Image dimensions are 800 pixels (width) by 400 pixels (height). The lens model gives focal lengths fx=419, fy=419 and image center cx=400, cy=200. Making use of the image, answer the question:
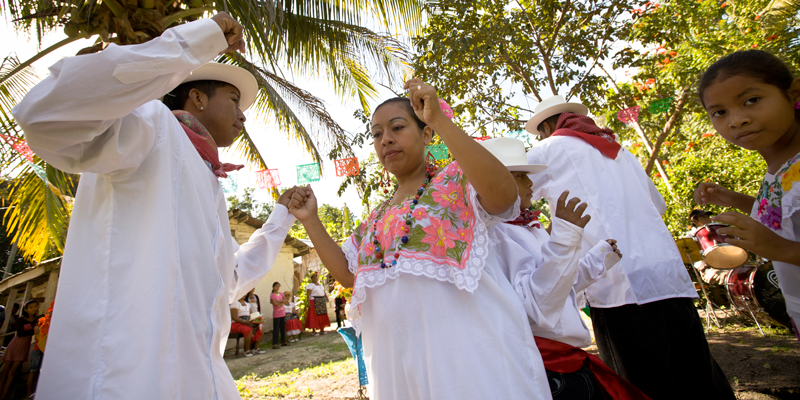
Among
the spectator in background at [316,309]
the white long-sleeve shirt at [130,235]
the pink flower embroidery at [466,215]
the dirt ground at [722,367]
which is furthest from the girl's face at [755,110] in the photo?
the spectator in background at [316,309]

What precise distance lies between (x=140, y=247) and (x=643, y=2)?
21.5ft

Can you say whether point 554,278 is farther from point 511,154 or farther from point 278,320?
point 278,320

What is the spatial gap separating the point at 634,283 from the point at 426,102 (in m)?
1.43

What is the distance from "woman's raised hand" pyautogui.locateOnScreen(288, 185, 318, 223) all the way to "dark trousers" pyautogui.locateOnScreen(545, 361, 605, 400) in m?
1.29

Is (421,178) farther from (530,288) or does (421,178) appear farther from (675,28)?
(675,28)

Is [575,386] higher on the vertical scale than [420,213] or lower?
lower

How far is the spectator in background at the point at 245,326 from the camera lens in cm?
992

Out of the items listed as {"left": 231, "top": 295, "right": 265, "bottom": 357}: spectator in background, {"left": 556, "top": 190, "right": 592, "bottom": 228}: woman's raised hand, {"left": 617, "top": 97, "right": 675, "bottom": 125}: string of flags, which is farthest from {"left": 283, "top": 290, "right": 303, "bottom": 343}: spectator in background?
{"left": 556, "top": 190, "right": 592, "bottom": 228}: woman's raised hand

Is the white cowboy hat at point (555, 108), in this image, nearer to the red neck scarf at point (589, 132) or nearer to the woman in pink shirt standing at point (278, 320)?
the red neck scarf at point (589, 132)

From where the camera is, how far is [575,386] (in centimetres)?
159

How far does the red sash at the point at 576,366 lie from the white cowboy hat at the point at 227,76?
5.91ft

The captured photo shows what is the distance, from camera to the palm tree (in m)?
3.59

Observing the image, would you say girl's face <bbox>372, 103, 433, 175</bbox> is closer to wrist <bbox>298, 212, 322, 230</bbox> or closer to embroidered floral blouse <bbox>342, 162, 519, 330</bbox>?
embroidered floral blouse <bbox>342, 162, 519, 330</bbox>

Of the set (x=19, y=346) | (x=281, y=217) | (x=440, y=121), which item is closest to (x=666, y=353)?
(x=440, y=121)
